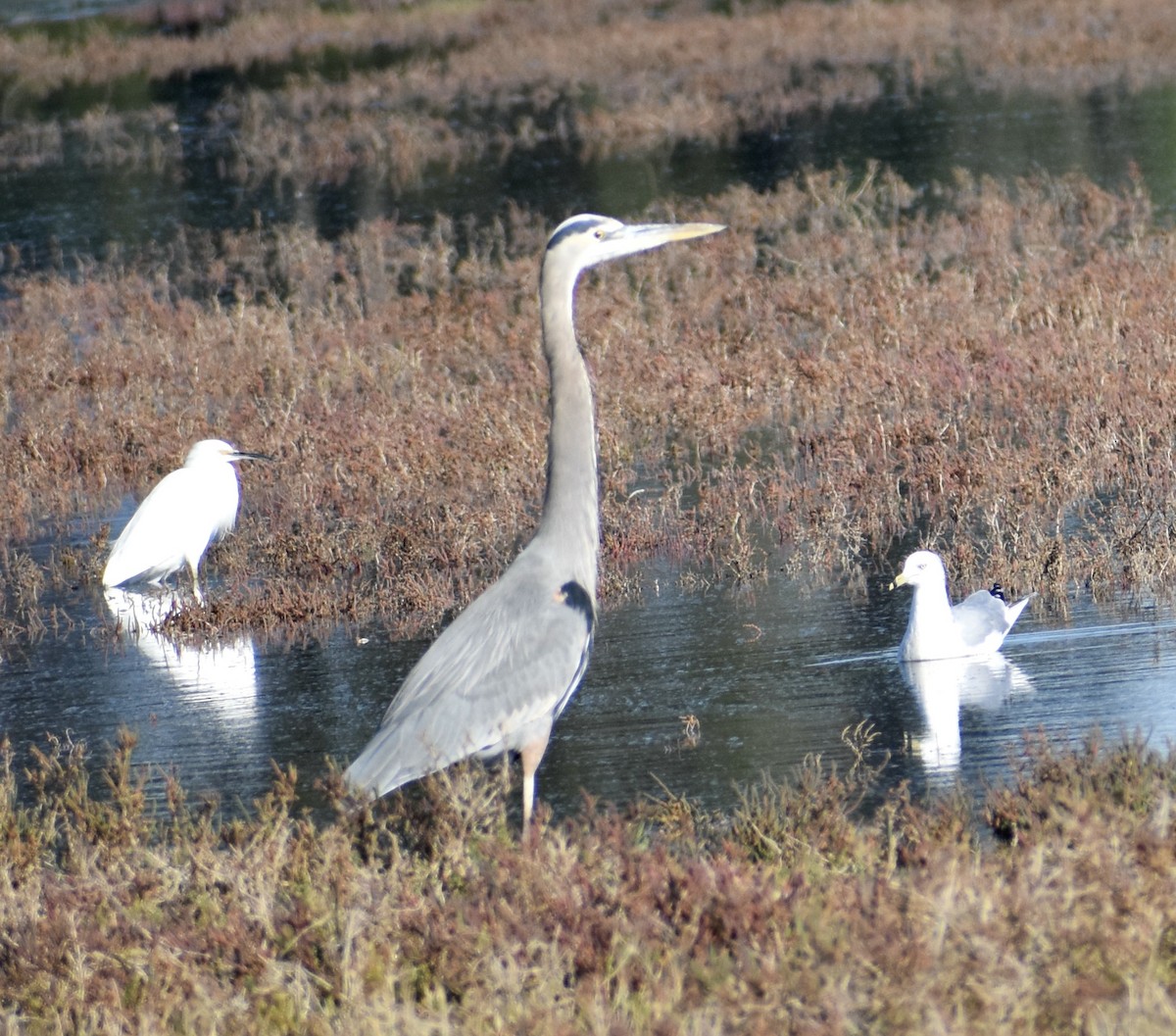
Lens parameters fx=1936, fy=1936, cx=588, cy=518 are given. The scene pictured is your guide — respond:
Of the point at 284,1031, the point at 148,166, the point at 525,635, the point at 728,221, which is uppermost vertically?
the point at 148,166

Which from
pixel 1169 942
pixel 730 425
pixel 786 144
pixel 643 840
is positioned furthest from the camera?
pixel 786 144

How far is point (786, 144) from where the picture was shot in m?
23.1

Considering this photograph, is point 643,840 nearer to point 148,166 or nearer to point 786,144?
point 786,144

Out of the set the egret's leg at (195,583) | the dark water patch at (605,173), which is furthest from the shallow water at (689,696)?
the dark water patch at (605,173)

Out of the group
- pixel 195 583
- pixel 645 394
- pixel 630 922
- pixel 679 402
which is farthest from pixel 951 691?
pixel 645 394

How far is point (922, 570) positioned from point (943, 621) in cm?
21

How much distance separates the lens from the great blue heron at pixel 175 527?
9.26 metres

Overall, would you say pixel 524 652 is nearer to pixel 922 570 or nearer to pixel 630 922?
pixel 630 922

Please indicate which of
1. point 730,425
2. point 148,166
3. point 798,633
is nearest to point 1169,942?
point 798,633

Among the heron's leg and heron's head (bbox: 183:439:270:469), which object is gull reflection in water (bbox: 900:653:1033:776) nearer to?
the heron's leg

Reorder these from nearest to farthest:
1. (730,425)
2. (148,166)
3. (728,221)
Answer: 1. (730,425)
2. (728,221)
3. (148,166)

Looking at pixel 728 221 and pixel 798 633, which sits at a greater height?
pixel 728 221

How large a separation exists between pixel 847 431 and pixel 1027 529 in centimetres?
207

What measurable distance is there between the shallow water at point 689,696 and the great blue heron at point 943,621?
0.27 ft
